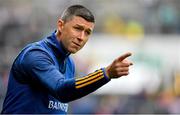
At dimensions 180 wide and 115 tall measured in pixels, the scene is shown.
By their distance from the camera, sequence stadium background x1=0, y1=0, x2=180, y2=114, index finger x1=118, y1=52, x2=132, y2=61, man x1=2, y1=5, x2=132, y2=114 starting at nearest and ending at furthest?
index finger x1=118, y1=52, x2=132, y2=61 < man x1=2, y1=5, x2=132, y2=114 < stadium background x1=0, y1=0, x2=180, y2=114

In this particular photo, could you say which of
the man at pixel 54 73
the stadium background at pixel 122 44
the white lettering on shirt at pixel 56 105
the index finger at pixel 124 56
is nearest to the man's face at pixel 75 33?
the man at pixel 54 73

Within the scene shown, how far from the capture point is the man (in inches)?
202

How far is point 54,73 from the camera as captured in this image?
5.26m

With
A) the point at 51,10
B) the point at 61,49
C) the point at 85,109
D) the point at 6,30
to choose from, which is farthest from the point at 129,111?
the point at 61,49

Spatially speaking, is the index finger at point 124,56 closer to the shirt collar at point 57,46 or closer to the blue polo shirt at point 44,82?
the blue polo shirt at point 44,82

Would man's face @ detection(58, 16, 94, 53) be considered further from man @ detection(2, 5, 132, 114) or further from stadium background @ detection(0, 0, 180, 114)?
stadium background @ detection(0, 0, 180, 114)

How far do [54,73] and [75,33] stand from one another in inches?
21.7

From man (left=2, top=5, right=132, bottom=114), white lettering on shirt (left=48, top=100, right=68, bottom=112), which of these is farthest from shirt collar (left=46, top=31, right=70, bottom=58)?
white lettering on shirt (left=48, top=100, right=68, bottom=112)

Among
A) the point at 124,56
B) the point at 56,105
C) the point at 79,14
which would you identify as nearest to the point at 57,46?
the point at 79,14

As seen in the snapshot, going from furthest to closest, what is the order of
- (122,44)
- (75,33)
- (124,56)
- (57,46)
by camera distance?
(122,44), (57,46), (75,33), (124,56)

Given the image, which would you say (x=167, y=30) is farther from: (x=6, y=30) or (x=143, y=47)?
(x=6, y=30)

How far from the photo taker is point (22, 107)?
555 centimetres

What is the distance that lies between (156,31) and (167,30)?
0.89 ft

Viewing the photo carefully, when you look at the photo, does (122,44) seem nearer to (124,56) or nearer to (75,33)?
(75,33)
